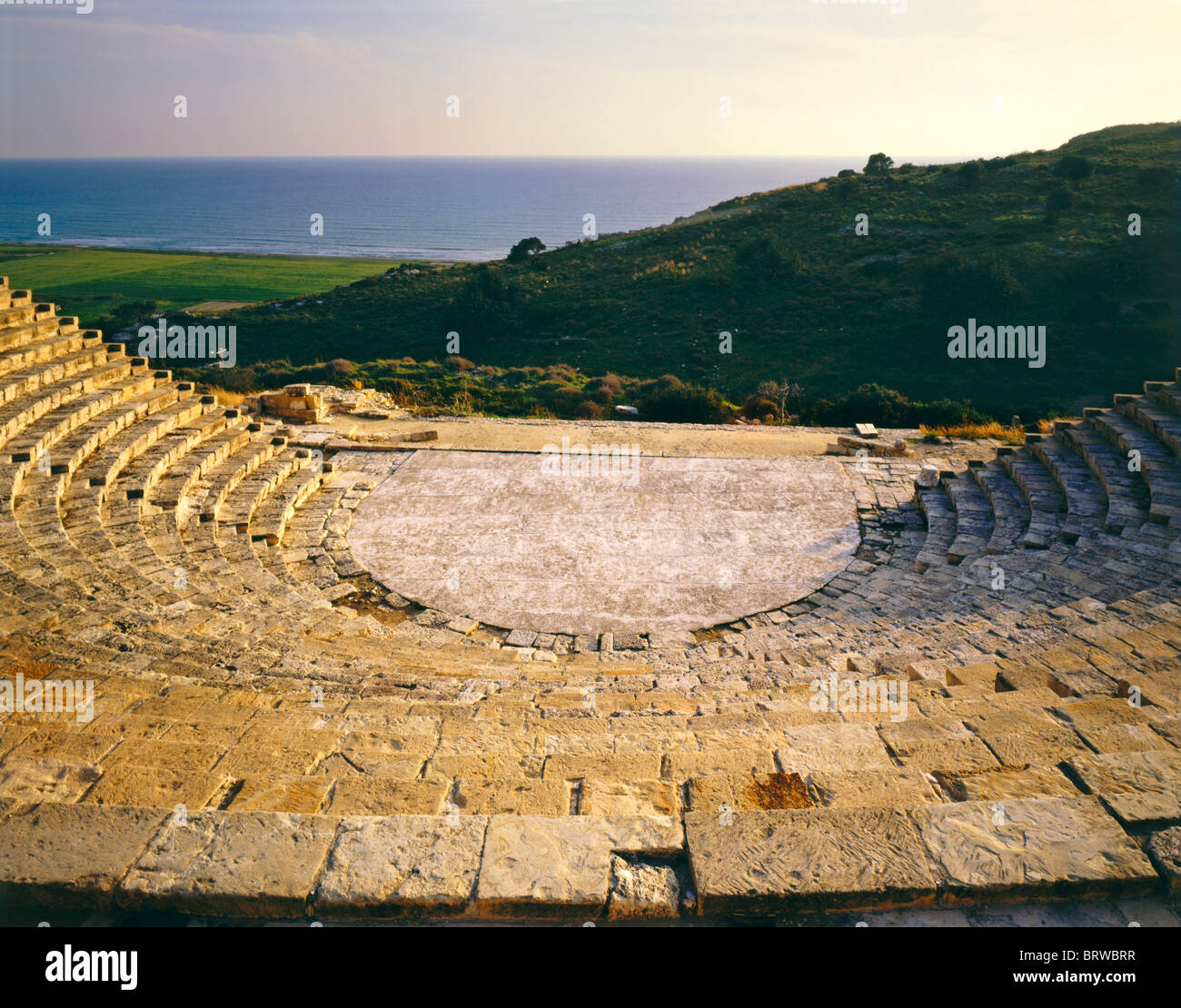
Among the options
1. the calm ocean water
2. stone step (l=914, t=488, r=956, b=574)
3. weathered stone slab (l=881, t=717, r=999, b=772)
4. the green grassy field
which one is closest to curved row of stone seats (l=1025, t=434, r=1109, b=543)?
stone step (l=914, t=488, r=956, b=574)

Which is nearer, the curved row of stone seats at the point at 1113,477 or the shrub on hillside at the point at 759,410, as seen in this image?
the curved row of stone seats at the point at 1113,477

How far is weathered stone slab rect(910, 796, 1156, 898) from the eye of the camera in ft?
11.1

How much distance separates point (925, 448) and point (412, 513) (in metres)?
10.4

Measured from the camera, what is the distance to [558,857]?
3531 mm

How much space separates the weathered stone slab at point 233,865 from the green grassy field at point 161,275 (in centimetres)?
4722

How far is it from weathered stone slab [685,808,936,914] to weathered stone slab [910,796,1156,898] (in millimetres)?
140

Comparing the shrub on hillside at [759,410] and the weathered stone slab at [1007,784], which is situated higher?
the shrub on hillside at [759,410]

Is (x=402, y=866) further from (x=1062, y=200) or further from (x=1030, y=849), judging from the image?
(x=1062, y=200)

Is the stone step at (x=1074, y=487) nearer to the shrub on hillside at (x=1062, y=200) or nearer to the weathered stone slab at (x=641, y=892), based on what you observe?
the weathered stone slab at (x=641, y=892)

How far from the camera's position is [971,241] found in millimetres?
34469

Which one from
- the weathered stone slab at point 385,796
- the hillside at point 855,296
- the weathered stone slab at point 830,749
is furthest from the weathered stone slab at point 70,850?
the hillside at point 855,296

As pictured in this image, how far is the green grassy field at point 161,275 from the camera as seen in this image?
54647mm

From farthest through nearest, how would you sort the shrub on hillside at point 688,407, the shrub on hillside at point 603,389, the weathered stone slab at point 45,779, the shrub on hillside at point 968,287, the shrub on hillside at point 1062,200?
the shrub on hillside at point 1062,200
the shrub on hillside at point 968,287
the shrub on hillside at point 603,389
the shrub on hillside at point 688,407
the weathered stone slab at point 45,779
